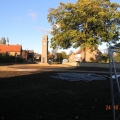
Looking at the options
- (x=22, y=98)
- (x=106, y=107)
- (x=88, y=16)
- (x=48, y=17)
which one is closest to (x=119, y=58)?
(x=106, y=107)

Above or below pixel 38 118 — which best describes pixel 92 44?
above

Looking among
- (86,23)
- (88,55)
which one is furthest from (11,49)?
(86,23)

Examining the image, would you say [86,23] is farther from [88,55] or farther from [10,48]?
[10,48]

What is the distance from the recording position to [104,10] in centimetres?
4178

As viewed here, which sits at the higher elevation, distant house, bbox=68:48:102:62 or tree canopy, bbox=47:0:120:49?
tree canopy, bbox=47:0:120:49

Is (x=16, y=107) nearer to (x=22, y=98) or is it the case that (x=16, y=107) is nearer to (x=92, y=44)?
(x=22, y=98)

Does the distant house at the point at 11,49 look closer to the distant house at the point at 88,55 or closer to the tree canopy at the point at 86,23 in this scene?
the distant house at the point at 88,55

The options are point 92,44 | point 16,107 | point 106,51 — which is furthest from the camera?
point 92,44

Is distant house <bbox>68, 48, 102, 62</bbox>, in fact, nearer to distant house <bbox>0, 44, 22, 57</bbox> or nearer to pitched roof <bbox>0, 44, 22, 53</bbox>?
distant house <bbox>0, 44, 22, 57</bbox>

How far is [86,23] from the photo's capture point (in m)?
41.7

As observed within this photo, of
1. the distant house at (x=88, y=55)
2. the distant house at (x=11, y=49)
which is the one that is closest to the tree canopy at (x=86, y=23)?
the distant house at (x=88, y=55)

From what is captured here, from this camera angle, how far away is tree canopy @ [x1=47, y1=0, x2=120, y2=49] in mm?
40062

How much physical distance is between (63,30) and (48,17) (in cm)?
521

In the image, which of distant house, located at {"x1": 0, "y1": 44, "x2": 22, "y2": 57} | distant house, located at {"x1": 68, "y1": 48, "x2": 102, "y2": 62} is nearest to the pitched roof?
distant house, located at {"x1": 0, "y1": 44, "x2": 22, "y2": 57}
